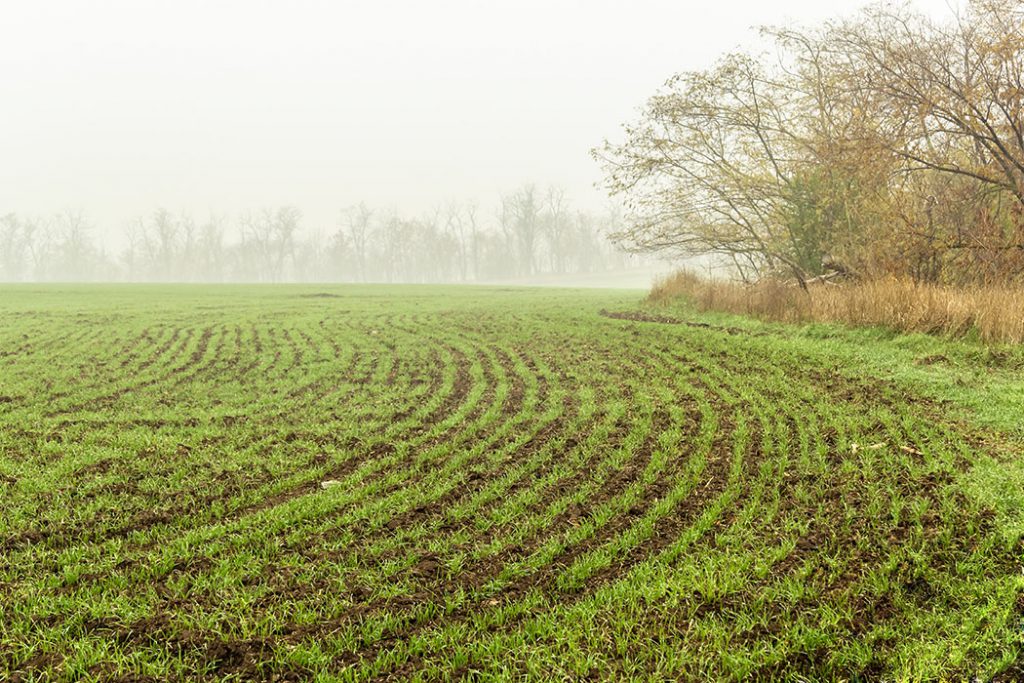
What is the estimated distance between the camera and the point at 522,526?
489 cm

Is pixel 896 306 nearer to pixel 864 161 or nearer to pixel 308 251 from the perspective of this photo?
pixel 864 161

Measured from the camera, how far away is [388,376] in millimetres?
10961

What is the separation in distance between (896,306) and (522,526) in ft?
38.0

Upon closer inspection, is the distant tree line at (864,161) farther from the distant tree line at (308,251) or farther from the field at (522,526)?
the distant tree line at (308,251)

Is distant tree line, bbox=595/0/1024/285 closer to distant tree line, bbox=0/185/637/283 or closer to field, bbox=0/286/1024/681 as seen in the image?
field, bbox=0/286/1024/681

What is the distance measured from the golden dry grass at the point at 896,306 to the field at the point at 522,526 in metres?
0.81

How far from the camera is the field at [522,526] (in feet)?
11.0

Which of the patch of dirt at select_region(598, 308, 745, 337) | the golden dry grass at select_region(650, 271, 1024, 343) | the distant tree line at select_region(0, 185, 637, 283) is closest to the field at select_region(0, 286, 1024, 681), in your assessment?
the golden dry grass at select_region(650, 271, 1024, 343)

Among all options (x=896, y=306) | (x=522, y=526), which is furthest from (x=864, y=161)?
(x=522, y=526)

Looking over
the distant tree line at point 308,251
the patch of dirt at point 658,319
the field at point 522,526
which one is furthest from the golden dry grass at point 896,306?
the distant tree line at point 308,251

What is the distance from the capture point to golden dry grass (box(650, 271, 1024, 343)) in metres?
10.1

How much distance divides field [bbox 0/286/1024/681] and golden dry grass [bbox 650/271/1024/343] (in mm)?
811

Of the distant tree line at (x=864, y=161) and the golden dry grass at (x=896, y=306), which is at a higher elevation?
the distant tree line at (x=864, y=161)

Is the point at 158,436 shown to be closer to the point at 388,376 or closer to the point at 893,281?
the point at 388,376
